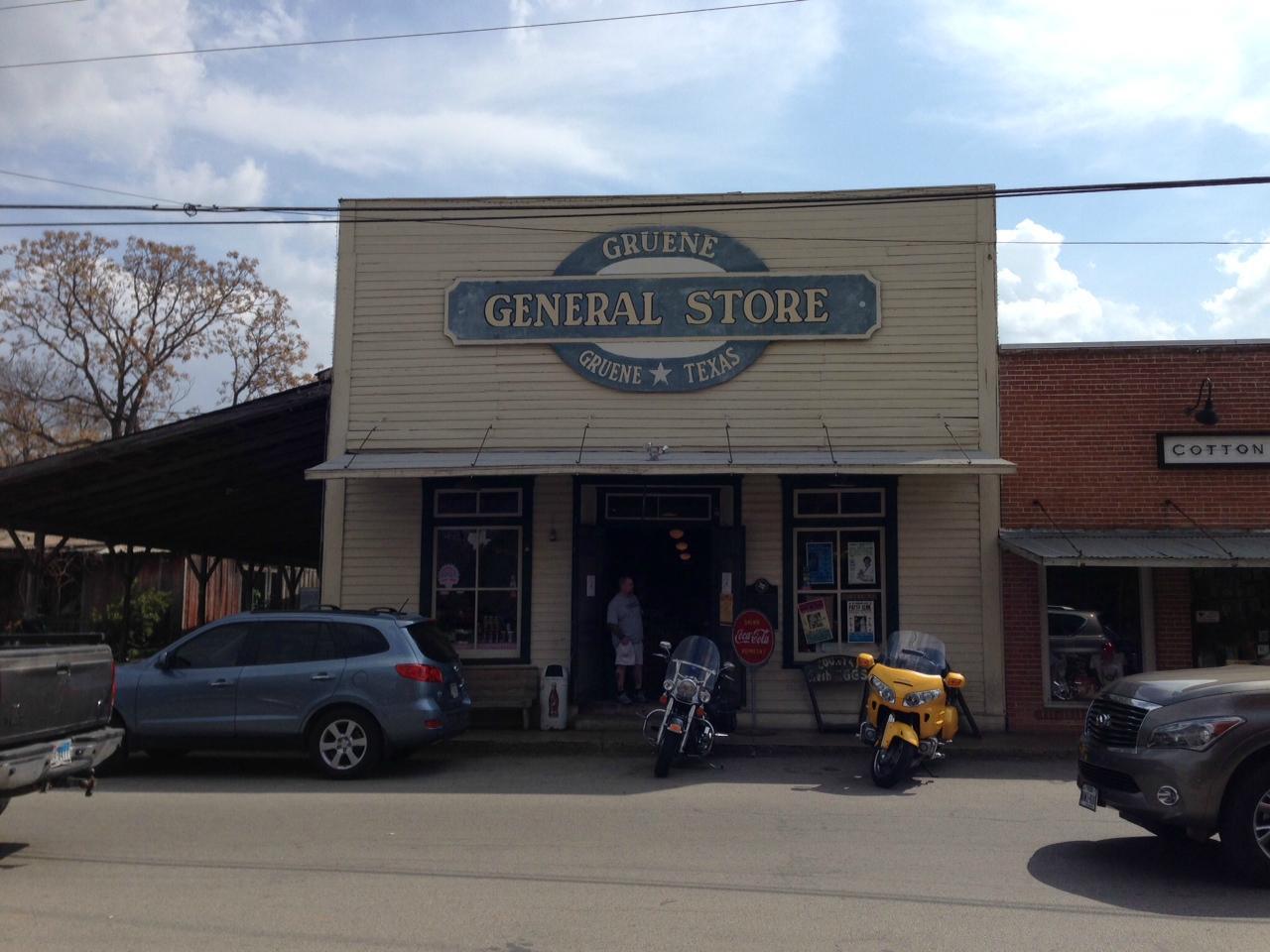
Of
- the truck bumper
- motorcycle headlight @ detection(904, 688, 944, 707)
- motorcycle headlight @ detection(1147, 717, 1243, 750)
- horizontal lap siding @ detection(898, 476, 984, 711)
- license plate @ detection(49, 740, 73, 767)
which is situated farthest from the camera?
horizontal lap siding @ detection(898, 476, 984, 711)

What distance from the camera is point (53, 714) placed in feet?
25.9

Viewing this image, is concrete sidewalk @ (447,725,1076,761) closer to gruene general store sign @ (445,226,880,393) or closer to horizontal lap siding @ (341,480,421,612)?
horizontal lap siding @ (341,480,421,612)

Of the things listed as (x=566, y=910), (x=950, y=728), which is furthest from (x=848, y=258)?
(x=566, y=910)

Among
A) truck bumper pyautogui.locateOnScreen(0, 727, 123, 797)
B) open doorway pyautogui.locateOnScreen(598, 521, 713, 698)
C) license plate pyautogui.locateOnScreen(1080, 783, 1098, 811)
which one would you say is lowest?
license plate pyautogui.locateOnScreen(1080, 783, 1098, 811)

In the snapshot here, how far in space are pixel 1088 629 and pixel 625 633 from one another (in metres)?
5.82

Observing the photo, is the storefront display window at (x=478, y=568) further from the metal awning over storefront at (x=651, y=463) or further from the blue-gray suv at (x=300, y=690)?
the blue-gray suv at (x=300, y=690)

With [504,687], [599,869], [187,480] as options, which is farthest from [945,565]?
[187,480]

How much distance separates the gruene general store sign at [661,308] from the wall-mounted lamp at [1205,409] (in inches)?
162

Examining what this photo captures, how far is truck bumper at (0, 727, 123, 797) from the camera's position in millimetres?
7359

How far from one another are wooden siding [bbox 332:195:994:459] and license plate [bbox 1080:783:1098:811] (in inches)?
273

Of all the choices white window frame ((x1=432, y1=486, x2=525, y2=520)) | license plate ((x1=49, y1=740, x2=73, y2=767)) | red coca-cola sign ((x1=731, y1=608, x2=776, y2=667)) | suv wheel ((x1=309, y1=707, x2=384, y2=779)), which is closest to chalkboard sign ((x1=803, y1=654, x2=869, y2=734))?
red coca-cola sign ((x1=731, y1=608, x2=776, y2=667))

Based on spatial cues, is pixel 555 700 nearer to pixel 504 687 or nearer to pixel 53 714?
pixel 504 687

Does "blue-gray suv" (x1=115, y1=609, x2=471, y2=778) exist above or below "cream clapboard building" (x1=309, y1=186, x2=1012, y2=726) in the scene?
below

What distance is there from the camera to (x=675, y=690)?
→ 37.2ft
